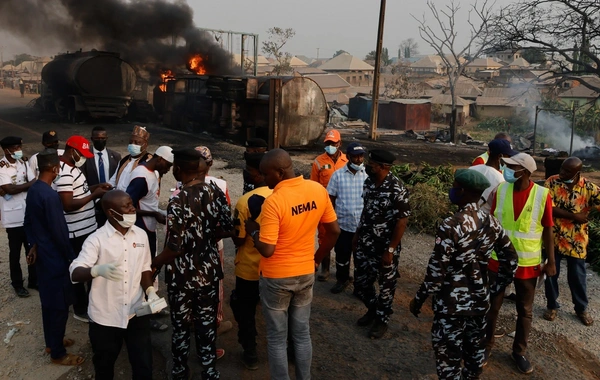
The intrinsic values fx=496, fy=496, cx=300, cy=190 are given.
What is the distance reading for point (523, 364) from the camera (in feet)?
14.7

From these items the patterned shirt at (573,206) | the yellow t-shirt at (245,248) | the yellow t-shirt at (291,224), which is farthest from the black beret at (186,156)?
the patterned shirt at (573,206)

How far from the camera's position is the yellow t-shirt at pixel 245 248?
414 centimetres

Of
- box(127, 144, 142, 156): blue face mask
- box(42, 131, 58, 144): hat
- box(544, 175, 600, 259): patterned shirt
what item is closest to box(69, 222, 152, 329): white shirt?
box(127, 144, 142, 156): blue face mask

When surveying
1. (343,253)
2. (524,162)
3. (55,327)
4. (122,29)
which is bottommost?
(55,327)

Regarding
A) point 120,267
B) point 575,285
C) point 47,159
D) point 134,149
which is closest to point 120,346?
point 120,267

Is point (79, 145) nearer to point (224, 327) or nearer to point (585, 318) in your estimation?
point (224, 327)

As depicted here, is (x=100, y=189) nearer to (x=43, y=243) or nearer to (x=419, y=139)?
(x=43, y=243)

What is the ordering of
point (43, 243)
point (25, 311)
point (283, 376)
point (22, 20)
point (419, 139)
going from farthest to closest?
point (22, 20), point (419, 139), point (25, 311), point (43, 243), point (283, 376)

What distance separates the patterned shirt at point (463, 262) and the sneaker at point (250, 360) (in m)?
1.68

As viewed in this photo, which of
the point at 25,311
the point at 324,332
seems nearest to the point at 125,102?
the point at 25,311

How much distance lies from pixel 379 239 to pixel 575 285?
7.70 feet

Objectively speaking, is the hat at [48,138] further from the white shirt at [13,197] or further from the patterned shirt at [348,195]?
the patterned shirt at [348,195]

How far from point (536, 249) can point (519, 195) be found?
504 millimetres

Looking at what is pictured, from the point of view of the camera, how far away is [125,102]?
2231cm
